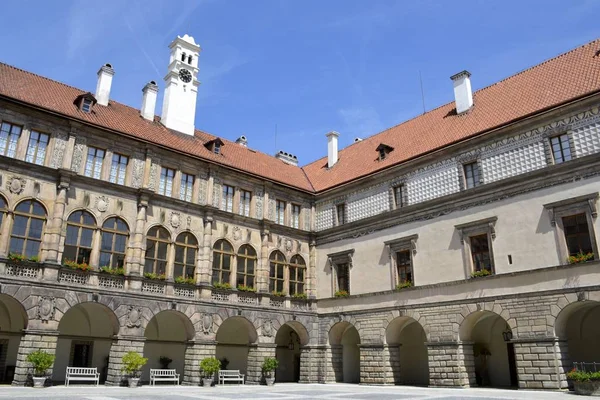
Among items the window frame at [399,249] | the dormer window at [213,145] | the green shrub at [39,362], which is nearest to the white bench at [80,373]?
the green shrub at [39,362]

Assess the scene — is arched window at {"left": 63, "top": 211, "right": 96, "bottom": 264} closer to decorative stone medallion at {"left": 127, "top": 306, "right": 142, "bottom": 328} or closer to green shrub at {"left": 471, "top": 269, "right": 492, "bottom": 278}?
decorative stone medallion at {"left": 127, "top": 306, "right": 142, "bottom": 328}

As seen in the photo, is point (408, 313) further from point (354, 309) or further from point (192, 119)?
point (192, 119)

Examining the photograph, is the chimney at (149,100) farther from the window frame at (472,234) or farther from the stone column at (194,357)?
the window frame at (472,234)

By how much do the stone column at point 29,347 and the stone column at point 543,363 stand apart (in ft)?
57.6

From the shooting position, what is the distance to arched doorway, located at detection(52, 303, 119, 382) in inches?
883

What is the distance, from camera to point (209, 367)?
72.7 ft

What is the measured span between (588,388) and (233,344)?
57.5 feet

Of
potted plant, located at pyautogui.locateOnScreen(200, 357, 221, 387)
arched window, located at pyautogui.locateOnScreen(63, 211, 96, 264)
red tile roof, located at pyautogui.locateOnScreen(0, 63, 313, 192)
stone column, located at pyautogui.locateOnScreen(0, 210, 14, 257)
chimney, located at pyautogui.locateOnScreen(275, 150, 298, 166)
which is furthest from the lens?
chimney, located at pyautogui.locateOnScreen(275, 150, 298, 166)

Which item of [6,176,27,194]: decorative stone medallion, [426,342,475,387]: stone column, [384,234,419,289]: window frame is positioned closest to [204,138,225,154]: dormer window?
[6,176,27,194]: decorative stone medallion

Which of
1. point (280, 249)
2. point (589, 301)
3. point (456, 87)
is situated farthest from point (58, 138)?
point (589, 301)

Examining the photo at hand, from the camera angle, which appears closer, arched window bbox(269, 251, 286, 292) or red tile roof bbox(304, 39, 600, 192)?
red tile roof bbox(304, 39, 600, 192)

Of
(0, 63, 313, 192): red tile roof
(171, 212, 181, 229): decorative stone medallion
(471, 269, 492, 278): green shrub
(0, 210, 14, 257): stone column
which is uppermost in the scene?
(0, 63, 313, 192): red tile roof

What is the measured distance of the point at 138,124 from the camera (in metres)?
25.3

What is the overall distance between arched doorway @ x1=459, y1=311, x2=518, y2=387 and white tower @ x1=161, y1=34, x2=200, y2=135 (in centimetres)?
1830
